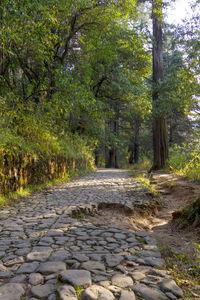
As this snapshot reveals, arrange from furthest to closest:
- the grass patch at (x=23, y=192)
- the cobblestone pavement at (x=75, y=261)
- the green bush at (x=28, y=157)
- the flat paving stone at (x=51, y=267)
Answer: the green bush at (x=28, y=157), the grass patch at (x=23, y=192), the flat paving stone at (x=51, y=267), the cobblestone pavement at (x=75, y=261)

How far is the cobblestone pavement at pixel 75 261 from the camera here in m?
2.04

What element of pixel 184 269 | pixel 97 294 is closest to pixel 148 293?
pixel 97 294

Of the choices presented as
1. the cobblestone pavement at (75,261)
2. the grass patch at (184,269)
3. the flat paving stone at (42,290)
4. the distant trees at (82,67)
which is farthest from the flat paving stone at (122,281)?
the distant trees at (82,67)

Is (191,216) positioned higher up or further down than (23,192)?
further down

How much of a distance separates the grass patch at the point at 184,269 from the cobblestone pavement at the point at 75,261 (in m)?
0.08

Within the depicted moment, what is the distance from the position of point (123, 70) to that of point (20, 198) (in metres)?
12.1

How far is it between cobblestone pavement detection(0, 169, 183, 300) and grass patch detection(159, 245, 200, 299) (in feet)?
0.26

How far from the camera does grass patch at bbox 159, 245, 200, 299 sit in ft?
7.19

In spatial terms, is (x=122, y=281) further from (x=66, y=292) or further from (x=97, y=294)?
(x=66, y=292)

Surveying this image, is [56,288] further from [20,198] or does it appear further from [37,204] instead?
[20,198]

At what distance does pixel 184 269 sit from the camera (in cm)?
253

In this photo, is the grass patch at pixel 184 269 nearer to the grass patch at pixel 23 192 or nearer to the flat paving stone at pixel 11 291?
→ the flat paving stone at pixel 11 291

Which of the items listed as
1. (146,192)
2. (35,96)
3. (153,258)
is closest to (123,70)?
(35,96)

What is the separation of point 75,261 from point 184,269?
1092 mm
